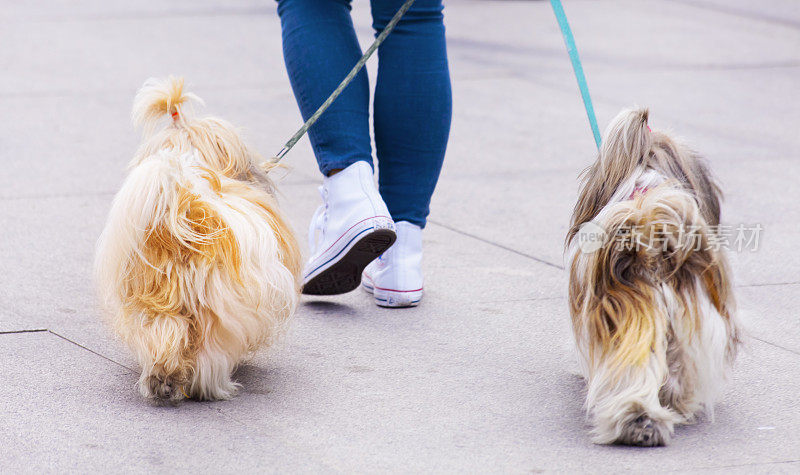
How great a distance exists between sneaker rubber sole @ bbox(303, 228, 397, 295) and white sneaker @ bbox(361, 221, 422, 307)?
0.17 meters

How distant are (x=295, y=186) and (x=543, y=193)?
1309mm

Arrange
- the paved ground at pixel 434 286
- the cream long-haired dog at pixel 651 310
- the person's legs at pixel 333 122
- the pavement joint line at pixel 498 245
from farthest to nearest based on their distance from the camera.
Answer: the pavement joint line at pixel 498 245 → the person's legs at pixel 333 122 → the paved ground at pixel 434 286 → the cream long-haired dog at pixel 651 310

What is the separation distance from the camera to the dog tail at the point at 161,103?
3293mm

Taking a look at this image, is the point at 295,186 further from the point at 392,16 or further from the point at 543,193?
the point at 392,16

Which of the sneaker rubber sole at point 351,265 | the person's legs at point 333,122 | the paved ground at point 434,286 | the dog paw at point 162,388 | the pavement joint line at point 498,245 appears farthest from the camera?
the pavement joint line at point 498,245

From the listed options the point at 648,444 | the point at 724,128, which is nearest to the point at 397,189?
the point at 648,444

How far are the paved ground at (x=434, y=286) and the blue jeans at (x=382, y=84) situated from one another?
586mm

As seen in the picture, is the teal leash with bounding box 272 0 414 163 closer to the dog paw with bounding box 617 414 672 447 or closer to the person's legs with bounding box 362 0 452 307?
the person's legs with bounding box 362 0 452 307

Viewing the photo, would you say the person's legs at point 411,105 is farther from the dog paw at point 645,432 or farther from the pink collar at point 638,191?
the dog paw at point 645,432

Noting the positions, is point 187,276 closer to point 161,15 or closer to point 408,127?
point 408,127

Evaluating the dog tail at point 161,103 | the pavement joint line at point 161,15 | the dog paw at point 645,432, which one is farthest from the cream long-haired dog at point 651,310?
the pavement joint line at point 161,15

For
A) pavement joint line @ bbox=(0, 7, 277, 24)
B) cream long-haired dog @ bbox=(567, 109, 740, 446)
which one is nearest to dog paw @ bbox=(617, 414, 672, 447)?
cream long-haired dog @ bbox=(567, 109, 740, 446)

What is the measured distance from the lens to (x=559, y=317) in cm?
384

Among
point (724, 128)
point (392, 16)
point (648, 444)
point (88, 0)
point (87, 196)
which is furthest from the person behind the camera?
point (88, 0)
